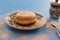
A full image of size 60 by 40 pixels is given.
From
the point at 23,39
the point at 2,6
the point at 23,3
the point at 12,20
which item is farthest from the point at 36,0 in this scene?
the point at 23,39

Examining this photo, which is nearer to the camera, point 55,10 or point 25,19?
point 25,19

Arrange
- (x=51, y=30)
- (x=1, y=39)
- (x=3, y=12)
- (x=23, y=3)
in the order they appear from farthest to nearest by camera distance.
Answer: (x=23, y=3) → (x=3, y=12) → (x=51, y=30) → (x=1, y=39)

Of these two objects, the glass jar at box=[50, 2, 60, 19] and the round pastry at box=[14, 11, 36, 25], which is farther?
the glass jar at box=[50, 2, 60, 19]

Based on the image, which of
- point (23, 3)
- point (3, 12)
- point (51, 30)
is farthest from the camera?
point (23, 3)

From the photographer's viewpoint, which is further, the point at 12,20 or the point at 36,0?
the point at 36,0

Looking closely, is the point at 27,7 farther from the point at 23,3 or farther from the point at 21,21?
the point at 21,21

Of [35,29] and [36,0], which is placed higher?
[36,0]

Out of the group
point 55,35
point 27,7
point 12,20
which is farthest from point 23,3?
point 55,35

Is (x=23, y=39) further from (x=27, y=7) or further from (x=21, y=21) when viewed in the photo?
(x=27, y=7)

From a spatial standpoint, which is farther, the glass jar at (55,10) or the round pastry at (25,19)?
the glass jar at (55,10)
